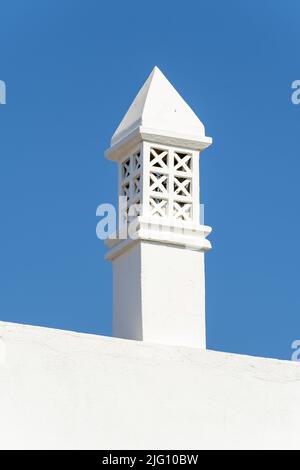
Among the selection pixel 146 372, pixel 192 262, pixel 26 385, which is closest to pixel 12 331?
pixel 26 385

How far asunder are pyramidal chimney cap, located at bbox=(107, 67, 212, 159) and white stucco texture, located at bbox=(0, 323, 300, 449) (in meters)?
1.88

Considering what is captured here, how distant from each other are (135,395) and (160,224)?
158cm

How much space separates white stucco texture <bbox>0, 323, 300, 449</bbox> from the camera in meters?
10.8

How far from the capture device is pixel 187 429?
37.2ft

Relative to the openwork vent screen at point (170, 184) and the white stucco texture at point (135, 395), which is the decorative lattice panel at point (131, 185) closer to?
the openwork vent screen at point (170, 184)

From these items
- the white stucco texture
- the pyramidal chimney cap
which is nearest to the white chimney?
the pyramidal chimney cap

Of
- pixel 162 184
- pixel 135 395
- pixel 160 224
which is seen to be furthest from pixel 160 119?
pixel 135 395

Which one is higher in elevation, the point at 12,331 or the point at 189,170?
the point at 189,170

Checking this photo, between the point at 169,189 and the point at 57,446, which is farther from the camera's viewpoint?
the point at 169,189

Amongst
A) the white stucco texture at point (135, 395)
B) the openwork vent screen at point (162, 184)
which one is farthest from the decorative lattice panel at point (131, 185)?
the white stucco texture at point (135, 395)

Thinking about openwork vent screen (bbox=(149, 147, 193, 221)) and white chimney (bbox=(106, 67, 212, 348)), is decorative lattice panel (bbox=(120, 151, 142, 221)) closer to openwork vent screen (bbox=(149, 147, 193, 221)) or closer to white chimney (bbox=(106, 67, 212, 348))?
white chimney (bbox=(106, 67, 212, 348))
